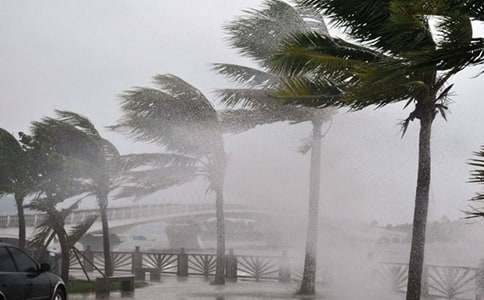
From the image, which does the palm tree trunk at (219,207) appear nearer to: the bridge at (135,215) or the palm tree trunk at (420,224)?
the palm tree trunk at (420,224)

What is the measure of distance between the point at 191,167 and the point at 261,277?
5.09 m

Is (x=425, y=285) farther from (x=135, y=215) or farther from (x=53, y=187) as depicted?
(x=135, y=215)

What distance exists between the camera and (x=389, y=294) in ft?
69.2

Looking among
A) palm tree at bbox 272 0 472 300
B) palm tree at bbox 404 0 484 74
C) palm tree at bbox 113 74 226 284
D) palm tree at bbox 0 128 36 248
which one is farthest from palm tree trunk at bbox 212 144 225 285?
palm tree at bbox 404 0 484 74

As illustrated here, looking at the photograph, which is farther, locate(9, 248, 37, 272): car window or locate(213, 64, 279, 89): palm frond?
locate(213, 64, 279, 89): palm frond

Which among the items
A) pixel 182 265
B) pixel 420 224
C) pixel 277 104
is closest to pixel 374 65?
pixel 420 224

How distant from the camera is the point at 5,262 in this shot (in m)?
10.3

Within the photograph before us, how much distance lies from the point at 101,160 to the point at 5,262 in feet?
47.3

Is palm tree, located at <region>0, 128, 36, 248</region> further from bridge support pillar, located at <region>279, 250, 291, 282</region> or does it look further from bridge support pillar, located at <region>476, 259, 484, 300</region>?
bridge support pillar, located at <region>476, 259, 484, 300</region>

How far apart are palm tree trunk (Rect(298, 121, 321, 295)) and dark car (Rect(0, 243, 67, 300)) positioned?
10033 mm

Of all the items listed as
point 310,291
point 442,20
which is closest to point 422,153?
point 442,20

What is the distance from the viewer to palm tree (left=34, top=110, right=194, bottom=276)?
79.0ft

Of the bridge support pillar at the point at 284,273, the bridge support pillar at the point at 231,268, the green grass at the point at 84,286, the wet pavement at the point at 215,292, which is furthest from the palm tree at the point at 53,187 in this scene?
the bridge support pillar at the point at 284,273

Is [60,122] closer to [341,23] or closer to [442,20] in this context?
[341,23]
